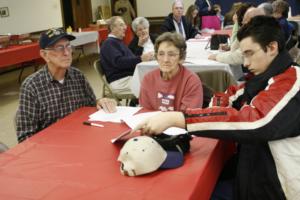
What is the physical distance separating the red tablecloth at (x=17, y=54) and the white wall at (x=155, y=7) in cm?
582

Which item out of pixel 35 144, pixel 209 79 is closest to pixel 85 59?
pixel 209 79

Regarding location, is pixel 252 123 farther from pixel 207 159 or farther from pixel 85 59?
pixel 85 59

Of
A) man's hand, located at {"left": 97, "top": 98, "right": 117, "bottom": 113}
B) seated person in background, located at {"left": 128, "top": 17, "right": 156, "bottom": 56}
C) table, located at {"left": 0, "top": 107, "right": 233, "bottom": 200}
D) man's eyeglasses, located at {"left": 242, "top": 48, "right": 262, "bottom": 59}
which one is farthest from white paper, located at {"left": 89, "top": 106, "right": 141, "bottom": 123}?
seated person in background, located at {"left": 128, "top": 17, "right": 156, "bottom": 56}

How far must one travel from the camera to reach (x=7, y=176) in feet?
4.49

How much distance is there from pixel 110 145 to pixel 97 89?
4.16 metres

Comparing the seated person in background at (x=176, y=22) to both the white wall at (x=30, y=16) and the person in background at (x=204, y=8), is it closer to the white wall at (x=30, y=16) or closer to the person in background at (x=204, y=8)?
the person in background at (x=204, y=8)

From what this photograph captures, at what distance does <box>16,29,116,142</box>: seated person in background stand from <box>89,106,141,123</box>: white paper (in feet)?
0.16

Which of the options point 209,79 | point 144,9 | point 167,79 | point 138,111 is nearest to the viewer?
point 138,111

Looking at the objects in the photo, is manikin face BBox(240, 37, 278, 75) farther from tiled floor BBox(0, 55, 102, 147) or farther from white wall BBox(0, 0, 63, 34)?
white wall BBox(0, 0, 63, 34)

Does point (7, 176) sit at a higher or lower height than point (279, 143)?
lower

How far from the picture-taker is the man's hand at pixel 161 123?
1.33 metres

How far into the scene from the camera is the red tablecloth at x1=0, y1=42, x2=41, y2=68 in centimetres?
527

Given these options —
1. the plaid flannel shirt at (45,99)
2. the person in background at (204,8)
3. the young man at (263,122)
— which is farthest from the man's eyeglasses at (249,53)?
the person in background at (204,8)

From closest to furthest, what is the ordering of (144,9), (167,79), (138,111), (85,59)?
(138,111), (167,79), (85,59), (144,9)
